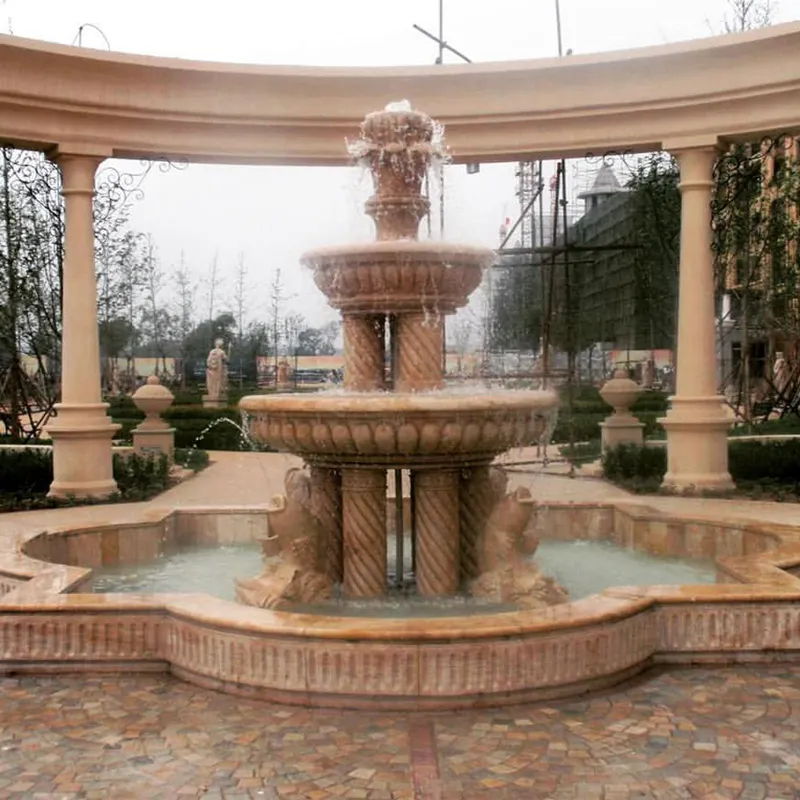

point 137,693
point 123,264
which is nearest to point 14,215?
point 123,264

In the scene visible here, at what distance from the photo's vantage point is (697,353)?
504 inches

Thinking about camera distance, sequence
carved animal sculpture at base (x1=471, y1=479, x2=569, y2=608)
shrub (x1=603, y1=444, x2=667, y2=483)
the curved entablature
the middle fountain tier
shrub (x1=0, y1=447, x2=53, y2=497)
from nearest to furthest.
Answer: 1. the middle fountain tier
2. carved animal sculpture at base (x1=471, y1=479, x2=569, y2=608)
3. the curved entablature
4. shrub (x1=0, y1=447, x2=53, y2=497)
5. shrub (x1=603, y1=444, x2=667, y2=483)

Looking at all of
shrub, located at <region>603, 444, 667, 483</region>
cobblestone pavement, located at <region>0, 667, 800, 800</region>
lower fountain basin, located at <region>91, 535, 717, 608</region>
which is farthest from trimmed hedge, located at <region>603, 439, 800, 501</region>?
cobblestone pavement, located at <region>0, 667, 800, 800</region>

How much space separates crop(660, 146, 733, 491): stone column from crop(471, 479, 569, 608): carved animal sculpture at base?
6117 mm

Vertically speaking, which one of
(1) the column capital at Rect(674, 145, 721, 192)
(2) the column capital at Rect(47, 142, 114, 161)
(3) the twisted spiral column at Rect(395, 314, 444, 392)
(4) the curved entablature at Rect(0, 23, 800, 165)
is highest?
(4) the curved entablature at Rect(0, 23, 800, 165)

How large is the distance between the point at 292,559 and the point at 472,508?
1.42 metres

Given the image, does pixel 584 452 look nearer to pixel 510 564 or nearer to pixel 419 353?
pixel 419 353

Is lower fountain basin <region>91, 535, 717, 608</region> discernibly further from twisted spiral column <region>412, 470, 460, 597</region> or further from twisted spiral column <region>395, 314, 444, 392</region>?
twisted spiral column <region>395, 314, 444, 392</region>

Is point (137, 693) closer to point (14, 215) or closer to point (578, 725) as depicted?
point (578, 725)

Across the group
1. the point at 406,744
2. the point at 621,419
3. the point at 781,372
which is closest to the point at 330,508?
the point at 406,744

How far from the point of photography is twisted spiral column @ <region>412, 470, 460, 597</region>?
7.26 m

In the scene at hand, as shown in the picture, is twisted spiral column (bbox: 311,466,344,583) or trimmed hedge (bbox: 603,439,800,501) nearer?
twisted spiral column (bbox: 311,466,344,583)

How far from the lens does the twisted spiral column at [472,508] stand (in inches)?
296

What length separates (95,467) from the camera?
12.7 metres
